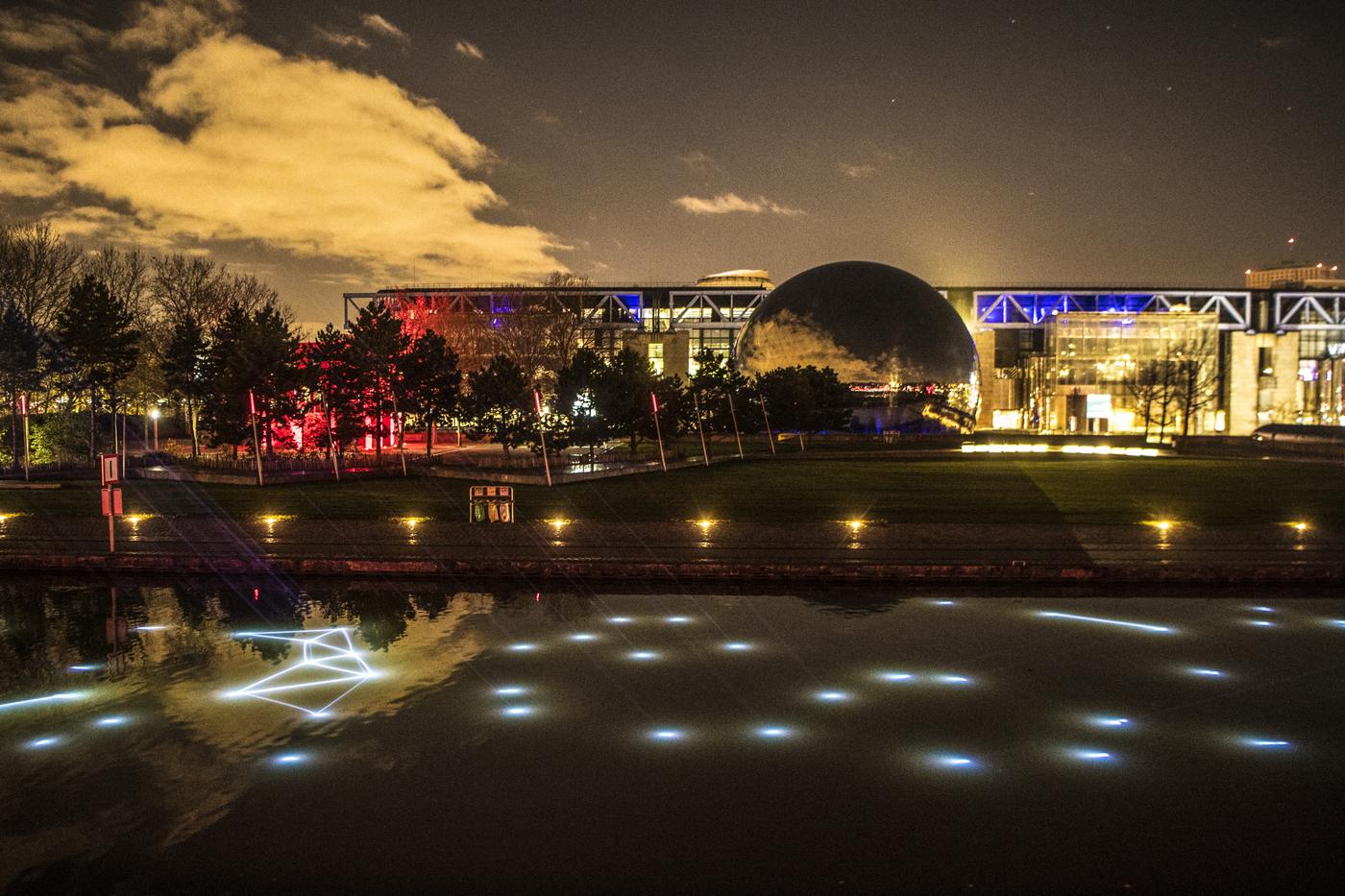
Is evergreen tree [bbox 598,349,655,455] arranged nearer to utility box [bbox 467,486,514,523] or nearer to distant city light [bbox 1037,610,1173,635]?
utility box [bbox 467,486,514,523]

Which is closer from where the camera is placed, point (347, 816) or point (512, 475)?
point (347, 816)

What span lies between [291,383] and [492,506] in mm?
22341

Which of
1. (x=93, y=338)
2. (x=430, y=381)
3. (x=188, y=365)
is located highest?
(x=93, y=338)

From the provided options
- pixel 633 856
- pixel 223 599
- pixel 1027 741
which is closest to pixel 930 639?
pixel 1027 741

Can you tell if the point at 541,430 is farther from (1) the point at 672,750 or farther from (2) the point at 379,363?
(1) the point at 672,750

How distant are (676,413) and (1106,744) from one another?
36.7 m

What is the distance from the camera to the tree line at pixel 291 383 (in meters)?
→ 37.7

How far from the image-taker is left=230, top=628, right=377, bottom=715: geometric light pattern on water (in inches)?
320

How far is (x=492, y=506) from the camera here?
62.1 ft

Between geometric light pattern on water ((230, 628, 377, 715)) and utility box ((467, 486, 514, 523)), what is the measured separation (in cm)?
836

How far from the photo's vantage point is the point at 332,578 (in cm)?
1377

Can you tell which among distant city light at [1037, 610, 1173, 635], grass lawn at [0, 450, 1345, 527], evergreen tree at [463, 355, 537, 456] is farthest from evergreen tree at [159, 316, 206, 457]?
distant city light at [1037, 610, 1173, 635]

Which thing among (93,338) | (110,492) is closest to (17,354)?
(93,338)

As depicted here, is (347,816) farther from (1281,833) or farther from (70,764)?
(1281,833)
